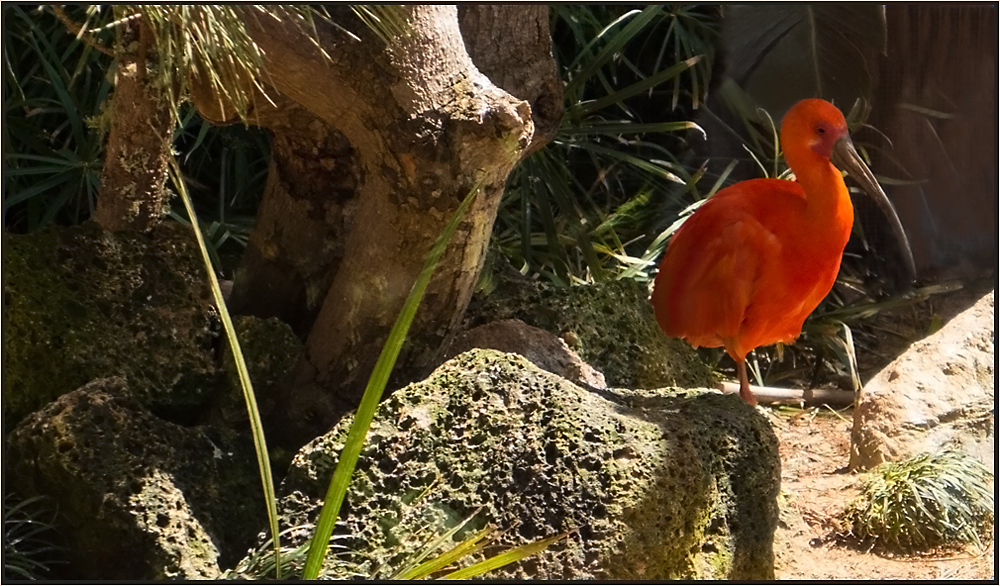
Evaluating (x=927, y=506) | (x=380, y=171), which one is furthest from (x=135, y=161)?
(x=927, y=506)

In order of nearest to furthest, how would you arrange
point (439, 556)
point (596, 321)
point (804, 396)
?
point (439, 556) < point (596, 321) < point (804, 396)

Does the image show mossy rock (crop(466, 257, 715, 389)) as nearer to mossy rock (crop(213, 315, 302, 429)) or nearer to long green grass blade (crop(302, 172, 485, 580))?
mossy rock (crop(213, 315, 302, 429))

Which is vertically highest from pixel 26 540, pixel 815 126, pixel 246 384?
pixel 815 126

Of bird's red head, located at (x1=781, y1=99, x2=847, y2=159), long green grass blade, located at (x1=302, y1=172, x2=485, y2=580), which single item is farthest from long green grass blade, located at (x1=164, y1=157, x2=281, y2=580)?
bird's red head, located at (x1=781, y1=99, x2=847, y2=159)

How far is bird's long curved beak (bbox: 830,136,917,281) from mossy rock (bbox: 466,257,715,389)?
0.42 meters

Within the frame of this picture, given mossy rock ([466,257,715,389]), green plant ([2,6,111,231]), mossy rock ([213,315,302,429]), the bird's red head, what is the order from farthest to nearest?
green plant ([2,6,111,231])
mossy rock ([466,257,715,389])
the bird's red head
mossy rock ([213,315,302,429])

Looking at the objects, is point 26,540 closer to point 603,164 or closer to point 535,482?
point 535,482

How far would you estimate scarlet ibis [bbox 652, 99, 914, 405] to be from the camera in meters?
1.57

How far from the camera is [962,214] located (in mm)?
1610

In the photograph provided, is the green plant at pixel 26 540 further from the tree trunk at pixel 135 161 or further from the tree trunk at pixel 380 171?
the tree trunk at pixel 135 161

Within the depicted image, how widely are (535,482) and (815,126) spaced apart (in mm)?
788

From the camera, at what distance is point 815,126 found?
5.16 feet

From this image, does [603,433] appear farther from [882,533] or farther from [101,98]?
[101,98]

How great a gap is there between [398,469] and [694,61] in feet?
3.17
